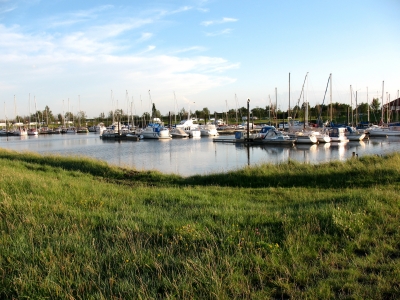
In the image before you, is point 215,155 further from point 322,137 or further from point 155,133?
point 155,133

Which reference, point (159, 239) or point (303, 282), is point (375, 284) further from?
point (159, 239)

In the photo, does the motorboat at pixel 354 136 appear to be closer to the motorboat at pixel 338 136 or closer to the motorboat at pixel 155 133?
the motorboat at pixel 338 136

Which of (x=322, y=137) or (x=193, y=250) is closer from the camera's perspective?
(x=193, y=250)

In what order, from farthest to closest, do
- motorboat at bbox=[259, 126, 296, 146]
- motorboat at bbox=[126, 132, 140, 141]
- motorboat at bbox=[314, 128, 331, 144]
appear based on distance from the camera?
motorboat at bbox=[126, 132, 140, 141], motorboat at bbox=[314, 128, 331, 144], motorboat at bbox=[259, 126, 296, 146]

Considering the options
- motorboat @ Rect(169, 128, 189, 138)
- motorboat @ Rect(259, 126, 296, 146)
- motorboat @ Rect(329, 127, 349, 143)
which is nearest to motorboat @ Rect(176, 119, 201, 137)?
motorboat @ Rect(169, 128, 189, 138)

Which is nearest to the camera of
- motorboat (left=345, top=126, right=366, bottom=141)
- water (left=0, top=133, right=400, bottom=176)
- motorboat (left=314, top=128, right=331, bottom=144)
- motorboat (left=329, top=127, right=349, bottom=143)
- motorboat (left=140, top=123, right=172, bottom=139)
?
water (left=0, top=133, right=400, bottom=176)

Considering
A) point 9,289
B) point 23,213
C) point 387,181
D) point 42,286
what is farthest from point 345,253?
point 387,181

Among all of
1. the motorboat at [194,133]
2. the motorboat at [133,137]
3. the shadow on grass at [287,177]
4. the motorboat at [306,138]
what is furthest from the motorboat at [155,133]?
the shadow on grass at [287,177]

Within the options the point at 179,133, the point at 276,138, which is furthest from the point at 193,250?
the point at 179,133

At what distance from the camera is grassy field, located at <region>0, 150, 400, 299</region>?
5055mm

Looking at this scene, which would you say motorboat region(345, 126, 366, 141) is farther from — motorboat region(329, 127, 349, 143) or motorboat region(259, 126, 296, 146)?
motorboat region(259, 126, 296, 146)

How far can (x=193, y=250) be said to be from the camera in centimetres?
634

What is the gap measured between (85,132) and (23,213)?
398 ft

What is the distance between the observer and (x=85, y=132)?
125 metres
